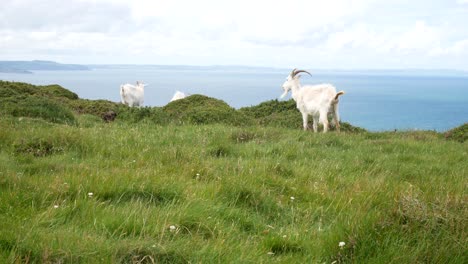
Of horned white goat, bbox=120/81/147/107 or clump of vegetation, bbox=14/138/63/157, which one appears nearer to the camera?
clump of vegetation, bbox=14/138/63/157

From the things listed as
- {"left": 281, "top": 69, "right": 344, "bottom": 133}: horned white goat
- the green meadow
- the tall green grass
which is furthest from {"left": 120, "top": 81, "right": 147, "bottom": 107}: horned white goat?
the tall green grass

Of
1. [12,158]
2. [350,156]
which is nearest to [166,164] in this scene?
[12,158]

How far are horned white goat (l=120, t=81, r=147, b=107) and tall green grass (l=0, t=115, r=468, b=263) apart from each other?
74.7ft

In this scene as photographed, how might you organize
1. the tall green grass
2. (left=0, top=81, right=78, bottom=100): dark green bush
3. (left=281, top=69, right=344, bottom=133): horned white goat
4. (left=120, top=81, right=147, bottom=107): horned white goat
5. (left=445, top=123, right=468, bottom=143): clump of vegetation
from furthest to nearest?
1. (left=120, top=81, right=147, bottom=107): horned white goat
2. (left=0, top=81, right=78, bottom=100): dark green bush
3. (left=445, top=123, right=468, bottom=143): clump of vegetation
4. (left=281, top=69, right=344, bottom=133): horned white goat
5. the tall green grass

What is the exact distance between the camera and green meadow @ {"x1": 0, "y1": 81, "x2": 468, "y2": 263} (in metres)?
4.02

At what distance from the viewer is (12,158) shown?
7512 millimetres

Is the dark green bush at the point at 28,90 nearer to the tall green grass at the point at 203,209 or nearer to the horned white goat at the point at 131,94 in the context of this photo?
the horned white goat at the point at 131,94

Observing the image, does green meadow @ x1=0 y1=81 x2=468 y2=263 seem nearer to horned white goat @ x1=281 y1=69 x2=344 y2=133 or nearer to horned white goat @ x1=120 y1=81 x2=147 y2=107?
horned white goat @ x1=281 y1=69 x2=344 y2=133

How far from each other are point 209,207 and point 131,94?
28048 millimetres

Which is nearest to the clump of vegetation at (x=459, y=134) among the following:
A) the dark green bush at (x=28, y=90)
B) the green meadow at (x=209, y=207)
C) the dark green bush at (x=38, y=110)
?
the green meadow at (x=209, y=207)

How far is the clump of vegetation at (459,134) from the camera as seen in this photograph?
1773cm

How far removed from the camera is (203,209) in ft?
17.1

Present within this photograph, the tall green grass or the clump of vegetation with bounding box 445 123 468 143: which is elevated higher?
the tall green grass

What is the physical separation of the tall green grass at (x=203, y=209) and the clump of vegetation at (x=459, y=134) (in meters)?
9.77
